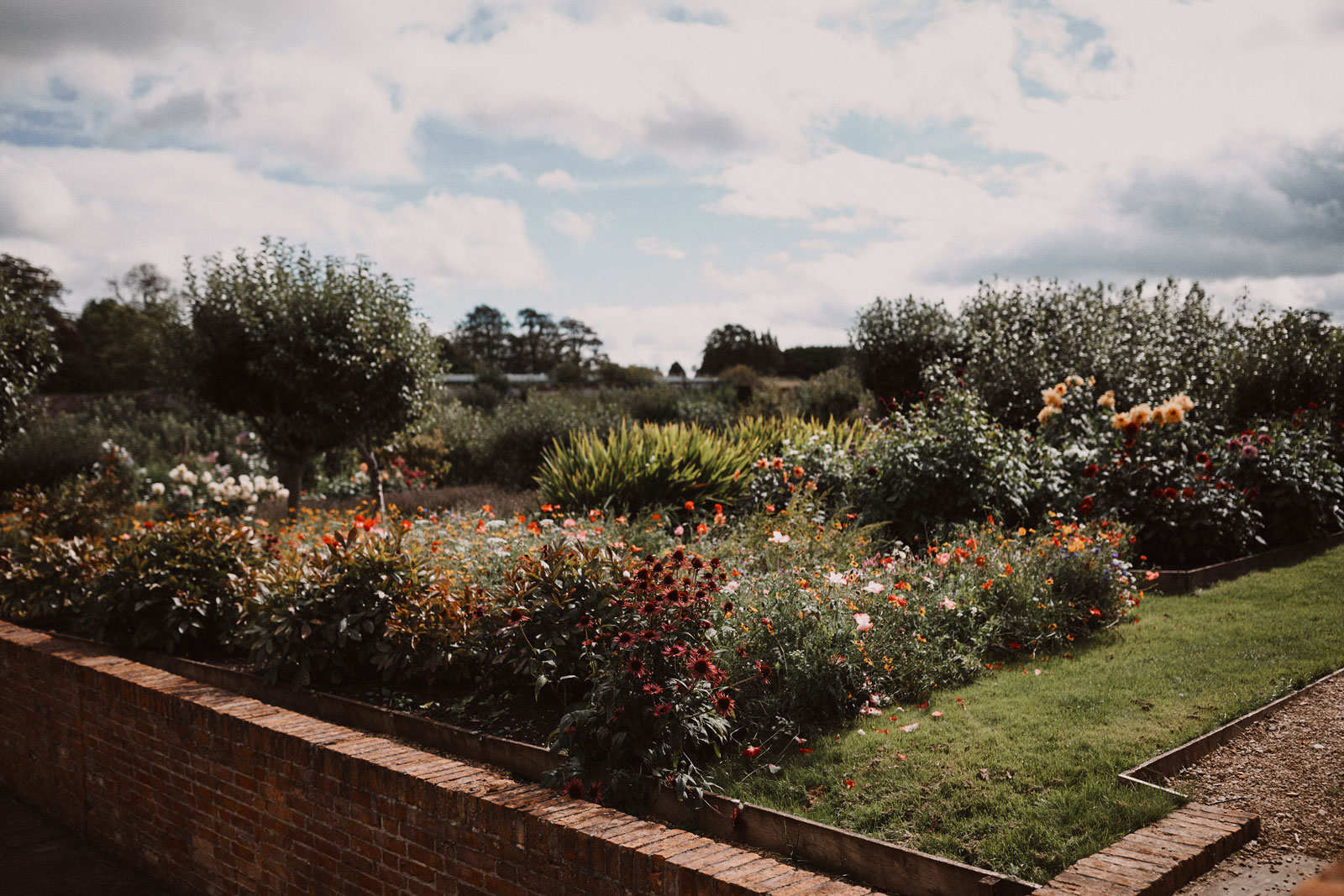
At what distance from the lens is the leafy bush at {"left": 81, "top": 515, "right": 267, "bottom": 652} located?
5.76m

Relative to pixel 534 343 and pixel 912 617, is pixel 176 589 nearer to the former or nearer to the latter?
pixel 912 617

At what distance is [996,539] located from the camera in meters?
6.16

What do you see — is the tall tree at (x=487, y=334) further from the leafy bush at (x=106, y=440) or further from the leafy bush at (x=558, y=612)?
the leafy bush at (x=558, y=612)

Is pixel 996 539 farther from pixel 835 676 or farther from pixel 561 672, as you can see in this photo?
pixel 561 672

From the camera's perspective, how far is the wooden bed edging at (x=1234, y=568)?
6277 mm

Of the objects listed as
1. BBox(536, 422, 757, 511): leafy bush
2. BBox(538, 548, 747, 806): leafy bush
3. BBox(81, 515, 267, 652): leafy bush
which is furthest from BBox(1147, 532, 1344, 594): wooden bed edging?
BBox(81, 515, 267, 652): leafy bush

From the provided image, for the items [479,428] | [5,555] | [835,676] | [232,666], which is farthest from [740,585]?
[479,428]

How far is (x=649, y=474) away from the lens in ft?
26.6

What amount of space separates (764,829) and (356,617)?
2.61 meters

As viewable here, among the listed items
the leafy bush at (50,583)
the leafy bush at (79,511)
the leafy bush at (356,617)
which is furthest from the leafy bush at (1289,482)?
the leafy bush at (79,511)

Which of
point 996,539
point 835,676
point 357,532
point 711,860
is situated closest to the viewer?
point 711,860

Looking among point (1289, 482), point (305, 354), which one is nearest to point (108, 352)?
point (305, 354)

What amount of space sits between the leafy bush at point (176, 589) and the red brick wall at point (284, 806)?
0.33m

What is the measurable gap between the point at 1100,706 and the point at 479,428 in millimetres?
14328
